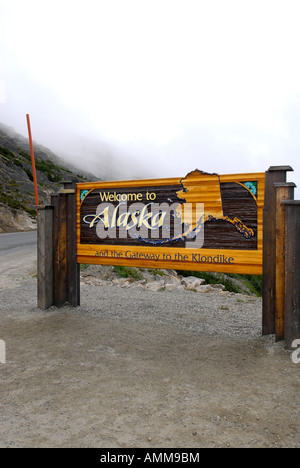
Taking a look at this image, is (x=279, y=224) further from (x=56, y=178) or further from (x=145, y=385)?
(x=56, y=178)

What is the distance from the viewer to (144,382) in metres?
3.71

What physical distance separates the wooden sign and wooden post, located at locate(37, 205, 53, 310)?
636mm

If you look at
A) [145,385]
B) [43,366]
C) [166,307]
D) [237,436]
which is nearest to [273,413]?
[237,436]

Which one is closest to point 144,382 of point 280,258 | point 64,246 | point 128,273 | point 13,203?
point 280,258

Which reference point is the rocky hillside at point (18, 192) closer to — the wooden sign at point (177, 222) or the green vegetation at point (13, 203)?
the green vegetation at point (13, 203)

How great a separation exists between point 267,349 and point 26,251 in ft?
46.1

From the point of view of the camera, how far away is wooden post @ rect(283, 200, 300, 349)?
461cm

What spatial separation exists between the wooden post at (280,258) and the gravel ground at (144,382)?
1.14 feet

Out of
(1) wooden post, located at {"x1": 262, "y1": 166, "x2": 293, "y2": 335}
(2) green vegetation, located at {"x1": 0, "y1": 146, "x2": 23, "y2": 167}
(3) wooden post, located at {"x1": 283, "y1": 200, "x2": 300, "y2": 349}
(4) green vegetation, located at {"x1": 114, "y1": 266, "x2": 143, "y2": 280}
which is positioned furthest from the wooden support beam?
(2) green vegetation, located at {"x1": 0, "y1": 146, "x2": 23, "y2": 167}

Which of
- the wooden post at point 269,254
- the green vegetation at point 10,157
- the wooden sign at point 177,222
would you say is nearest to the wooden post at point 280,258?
the wooden post at point 269,254

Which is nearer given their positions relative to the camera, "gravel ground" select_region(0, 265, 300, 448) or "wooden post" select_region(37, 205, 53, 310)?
"gravel ground" select_region(0, 265, 300, 448)

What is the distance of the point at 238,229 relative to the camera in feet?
17.9

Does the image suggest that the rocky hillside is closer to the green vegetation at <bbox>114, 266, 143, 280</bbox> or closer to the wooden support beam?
the green vegetation at <bbox>114, 266, 143, 280</bbox>
